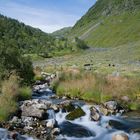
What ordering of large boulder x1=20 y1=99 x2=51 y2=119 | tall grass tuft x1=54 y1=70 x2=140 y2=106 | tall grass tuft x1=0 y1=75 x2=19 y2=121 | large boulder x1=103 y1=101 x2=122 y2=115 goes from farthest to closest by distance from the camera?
1. tall grass tuft x1=54 y1=70 x2=140 y2=106
2. large boulder x1=103 y1=101 x2=122 y2=115
3. large boulder x1=20 y1=99 x2=51 y2=119
4. tall grass tuft x1=0 y1=75 x2=19 y2=121

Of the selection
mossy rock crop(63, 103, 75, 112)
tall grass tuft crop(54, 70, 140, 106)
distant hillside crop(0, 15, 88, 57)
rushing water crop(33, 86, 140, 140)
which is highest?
distant hillside crop(0, 15, 88, 57)

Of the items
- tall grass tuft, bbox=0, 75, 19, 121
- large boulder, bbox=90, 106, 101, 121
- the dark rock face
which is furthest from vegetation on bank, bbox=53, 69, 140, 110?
the dark rock face

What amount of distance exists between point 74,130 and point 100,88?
403 inches

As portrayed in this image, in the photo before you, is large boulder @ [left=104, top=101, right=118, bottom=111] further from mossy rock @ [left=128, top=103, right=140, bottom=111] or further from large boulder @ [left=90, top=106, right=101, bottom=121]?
large boulder @ [left=90, top=106, right=101, bottom=121]

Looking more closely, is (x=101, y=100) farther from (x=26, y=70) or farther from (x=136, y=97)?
(x=26, y=70)

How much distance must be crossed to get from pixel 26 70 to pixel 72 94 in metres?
7.07

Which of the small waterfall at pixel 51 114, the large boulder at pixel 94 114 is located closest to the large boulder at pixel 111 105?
the large boulder at pixel 94 114

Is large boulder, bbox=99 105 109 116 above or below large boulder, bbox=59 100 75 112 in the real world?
below

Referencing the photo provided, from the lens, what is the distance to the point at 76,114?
30.7 meters

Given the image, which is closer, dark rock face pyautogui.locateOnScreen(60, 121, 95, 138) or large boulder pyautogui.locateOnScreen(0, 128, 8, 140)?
large boulder pyautogui.locateOnScreen(0, 128, 8, 140)

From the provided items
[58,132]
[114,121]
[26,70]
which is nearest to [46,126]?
[58,132]

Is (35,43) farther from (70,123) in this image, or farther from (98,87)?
(70,123)

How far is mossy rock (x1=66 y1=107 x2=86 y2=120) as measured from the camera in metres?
30.0

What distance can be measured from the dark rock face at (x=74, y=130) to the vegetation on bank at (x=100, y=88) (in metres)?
7.71
